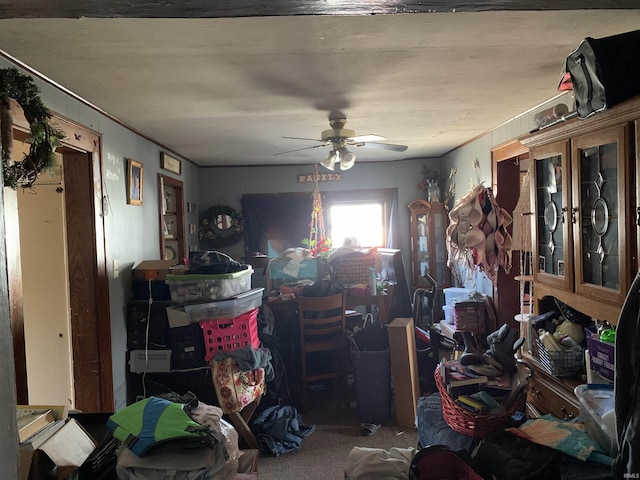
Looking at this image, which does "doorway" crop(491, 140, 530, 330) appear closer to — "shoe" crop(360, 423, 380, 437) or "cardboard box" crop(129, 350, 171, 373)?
"shoe" crop(360, 423, 380, 437)

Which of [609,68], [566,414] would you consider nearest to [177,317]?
[566,414]

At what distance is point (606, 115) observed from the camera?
70.8 inches

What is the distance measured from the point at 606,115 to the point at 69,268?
115 inches

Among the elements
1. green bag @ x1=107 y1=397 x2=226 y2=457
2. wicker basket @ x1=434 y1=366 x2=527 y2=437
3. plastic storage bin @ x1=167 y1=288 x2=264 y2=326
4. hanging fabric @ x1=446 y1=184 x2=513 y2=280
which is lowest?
wicker basket @ x1=434 y1=366 x2=527 y2=437

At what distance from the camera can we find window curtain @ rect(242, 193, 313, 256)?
6.00 m

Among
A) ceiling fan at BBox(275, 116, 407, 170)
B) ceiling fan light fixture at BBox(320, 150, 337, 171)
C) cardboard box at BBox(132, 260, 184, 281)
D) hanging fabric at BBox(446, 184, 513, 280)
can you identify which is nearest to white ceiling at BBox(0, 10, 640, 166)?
ceiling fan at BBox(275, 116, 407, 170)

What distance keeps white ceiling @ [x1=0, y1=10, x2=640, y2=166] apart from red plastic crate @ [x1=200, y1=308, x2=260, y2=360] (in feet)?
4.65

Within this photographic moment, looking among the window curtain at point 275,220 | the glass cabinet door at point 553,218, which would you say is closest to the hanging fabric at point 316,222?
the window curtain at point 275,220

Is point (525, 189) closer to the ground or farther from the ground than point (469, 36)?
closer to the ground

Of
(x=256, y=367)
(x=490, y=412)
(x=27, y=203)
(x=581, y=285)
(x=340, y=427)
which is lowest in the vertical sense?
(x=340, y=427)

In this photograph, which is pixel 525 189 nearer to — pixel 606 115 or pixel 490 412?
pixel 606 115

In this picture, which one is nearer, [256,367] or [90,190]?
[90,190]

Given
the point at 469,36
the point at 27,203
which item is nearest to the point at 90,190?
the point at 27,203

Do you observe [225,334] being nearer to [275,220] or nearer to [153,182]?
[153,182]
